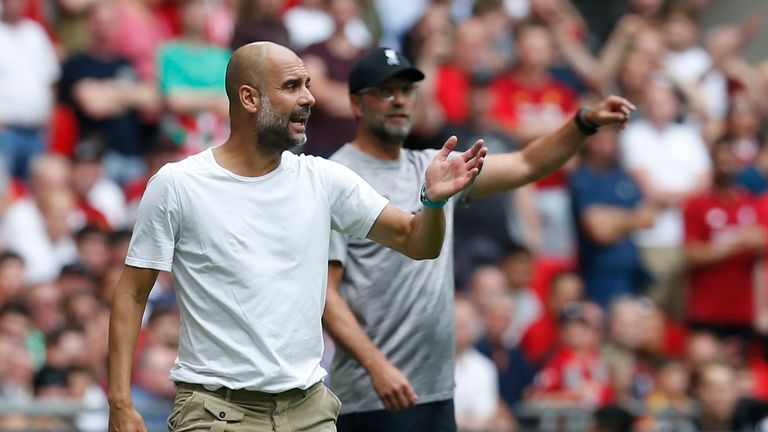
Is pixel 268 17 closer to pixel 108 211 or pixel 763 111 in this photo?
pixel 108 211

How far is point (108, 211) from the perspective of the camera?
12477mm

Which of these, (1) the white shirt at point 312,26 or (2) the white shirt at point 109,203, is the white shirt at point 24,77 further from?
(1) the white shirt at point 312,26

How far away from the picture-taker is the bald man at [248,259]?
5.97 metres

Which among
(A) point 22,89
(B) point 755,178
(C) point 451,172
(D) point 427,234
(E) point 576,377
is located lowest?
(E) point 576,377

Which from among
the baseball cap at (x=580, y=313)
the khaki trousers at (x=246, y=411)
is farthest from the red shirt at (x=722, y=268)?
the khaki trousers at (x=246, y=411)

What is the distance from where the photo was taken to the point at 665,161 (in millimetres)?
15117

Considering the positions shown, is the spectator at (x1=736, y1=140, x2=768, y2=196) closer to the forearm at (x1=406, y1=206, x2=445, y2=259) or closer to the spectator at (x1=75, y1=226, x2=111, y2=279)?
the spectator at (x1=75, y1=226, x2=111, y2=279)

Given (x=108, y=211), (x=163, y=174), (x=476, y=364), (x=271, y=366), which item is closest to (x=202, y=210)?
(x=163, y=174)

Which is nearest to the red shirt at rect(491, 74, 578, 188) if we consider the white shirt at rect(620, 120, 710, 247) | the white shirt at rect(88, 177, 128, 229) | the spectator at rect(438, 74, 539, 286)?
the spectator at rect(438, 74, 539, 286)

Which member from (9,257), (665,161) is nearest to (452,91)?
(665,161)

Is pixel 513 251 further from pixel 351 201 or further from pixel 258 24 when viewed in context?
pixel 351 201

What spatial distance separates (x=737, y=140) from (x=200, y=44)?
5323 millimetres

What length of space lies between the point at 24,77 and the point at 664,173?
6.33 meters

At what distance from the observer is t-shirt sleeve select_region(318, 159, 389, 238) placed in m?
6.26
